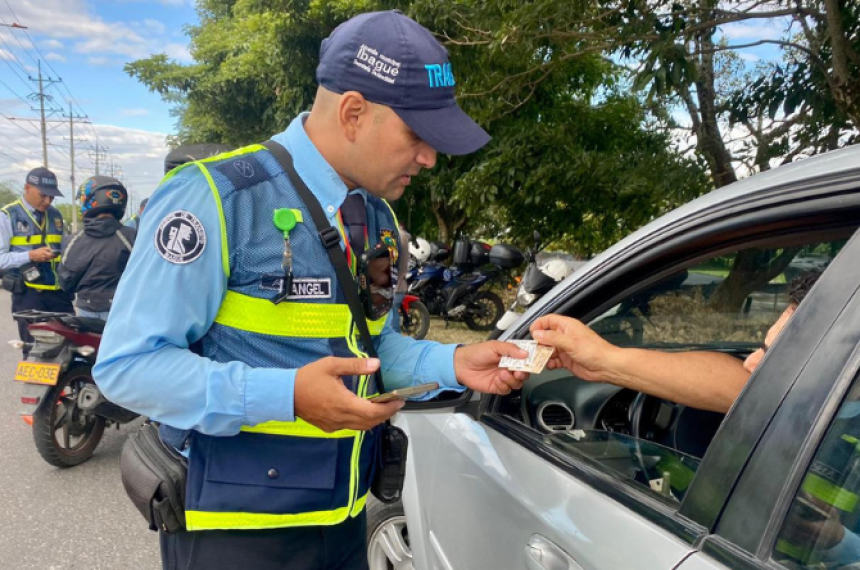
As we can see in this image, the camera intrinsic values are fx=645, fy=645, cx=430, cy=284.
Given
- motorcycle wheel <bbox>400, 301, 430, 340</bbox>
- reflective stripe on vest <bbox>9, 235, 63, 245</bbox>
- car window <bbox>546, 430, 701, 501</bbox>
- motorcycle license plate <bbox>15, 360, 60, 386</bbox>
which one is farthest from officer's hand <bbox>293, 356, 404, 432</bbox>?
motorcycle wheel <bbox>400, 301, 430, 340</bbox>

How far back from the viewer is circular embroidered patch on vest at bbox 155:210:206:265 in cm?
115

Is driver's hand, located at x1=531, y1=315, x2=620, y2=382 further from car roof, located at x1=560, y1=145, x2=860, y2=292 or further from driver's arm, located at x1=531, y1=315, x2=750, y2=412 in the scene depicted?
car roof, located at x1=560, y1=145, x2=860, y2=292

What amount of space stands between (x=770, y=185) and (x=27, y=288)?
5.48 metres

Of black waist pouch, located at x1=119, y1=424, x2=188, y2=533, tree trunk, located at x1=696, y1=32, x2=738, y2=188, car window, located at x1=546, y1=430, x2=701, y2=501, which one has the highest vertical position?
tree trunk, located at x1=696, y1=32, x2=738, y2=188

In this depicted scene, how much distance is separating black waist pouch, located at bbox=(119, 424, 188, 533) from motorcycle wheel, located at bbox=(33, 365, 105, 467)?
2858 millimetres

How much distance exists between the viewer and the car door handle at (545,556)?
120 centimetres

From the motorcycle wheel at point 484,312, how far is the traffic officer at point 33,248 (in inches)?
200

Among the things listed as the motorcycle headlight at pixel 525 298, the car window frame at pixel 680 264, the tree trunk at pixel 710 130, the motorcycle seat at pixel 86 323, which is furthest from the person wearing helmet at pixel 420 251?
the car window frame at pixel 680 264

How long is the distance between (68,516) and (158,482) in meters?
2.74

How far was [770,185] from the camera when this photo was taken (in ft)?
3.58

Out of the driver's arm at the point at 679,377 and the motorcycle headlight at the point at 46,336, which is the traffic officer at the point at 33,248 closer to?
the motorcycle headlight at the point at 46,336

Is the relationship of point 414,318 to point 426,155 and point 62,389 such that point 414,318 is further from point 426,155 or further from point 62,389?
point 426,155

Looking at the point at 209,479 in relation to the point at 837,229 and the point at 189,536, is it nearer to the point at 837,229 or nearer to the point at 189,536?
the point at 189,536

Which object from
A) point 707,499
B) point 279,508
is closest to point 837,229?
point 707,499
